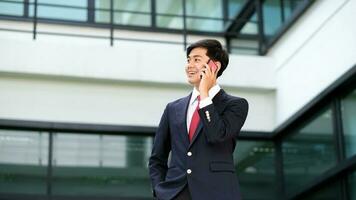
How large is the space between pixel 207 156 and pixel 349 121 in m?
4.69

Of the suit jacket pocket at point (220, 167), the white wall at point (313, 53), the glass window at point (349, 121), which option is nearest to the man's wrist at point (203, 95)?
the suit jacket pocket at point (220, 167)

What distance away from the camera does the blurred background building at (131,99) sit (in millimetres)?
8375

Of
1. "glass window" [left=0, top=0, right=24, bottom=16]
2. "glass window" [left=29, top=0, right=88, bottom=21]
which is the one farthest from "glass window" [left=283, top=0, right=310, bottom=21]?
"glass window" [left=0, top=0, right=24, bottom=16]

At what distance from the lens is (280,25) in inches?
379

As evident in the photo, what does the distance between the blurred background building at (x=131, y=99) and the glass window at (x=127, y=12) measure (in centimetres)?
2

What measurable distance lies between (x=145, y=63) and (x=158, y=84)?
0.30m

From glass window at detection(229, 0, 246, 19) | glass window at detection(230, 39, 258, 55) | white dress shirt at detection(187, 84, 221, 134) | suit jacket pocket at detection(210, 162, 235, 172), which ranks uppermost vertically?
glass window at detection(229, 0, 246, 19)

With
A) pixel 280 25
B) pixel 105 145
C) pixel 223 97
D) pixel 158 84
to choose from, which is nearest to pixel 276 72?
pixel 280 25

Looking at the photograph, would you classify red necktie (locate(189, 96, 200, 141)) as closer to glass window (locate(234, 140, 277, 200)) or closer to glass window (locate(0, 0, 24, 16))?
glass window (locate(234, 140, 277, 200))

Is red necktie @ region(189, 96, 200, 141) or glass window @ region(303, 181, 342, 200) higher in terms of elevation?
red necktie @ region(189, 96, 200, 141)

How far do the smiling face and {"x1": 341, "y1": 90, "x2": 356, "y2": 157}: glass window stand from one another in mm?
4465

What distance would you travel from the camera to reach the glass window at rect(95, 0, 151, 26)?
32.2 ft

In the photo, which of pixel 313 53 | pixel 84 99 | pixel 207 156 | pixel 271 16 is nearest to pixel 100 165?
pixel 84 99

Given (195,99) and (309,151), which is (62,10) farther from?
(195,99)
